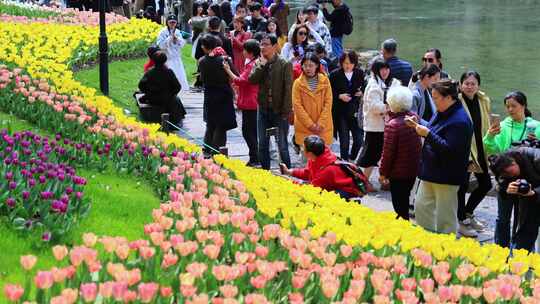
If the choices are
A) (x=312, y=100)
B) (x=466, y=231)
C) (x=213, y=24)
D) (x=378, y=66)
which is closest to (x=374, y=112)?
(x=378, y=66)

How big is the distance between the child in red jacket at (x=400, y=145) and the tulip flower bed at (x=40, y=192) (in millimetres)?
2979

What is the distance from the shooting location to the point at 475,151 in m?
9.43

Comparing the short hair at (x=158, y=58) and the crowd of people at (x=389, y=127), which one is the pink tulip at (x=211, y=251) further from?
the short hair at (x=158, y=58)

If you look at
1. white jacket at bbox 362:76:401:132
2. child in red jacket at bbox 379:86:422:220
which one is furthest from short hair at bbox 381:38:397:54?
child in red jacket at bbox 379:86:422:220

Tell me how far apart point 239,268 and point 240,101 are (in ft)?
22.3

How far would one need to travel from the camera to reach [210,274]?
4.74 meters

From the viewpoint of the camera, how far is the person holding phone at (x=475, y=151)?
9336 mm

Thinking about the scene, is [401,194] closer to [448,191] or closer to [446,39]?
[448,191]

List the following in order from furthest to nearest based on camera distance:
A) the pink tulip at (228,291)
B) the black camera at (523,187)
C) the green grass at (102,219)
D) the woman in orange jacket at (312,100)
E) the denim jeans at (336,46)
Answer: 1. the denim jeans at (336,46)
2. the woman in orange jacket at (312,100)
3. the black camera at (523,187)
4. the green grass at (102,219)
5. the pink tulip at (228,291)

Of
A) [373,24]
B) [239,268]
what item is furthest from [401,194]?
[373,24]

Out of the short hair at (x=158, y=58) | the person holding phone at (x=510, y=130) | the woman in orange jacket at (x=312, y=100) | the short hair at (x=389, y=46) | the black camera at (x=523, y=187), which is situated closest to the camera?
the black camera at (x=523, y=187)

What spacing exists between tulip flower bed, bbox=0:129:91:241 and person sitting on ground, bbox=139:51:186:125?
513 centimetres

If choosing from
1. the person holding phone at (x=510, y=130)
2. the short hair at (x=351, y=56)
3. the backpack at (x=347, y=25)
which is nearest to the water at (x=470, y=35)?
the backpack at (x=347, y=25)

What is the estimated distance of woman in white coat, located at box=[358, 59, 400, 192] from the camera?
1061cm
